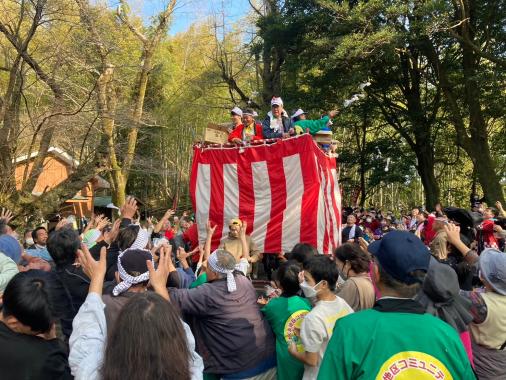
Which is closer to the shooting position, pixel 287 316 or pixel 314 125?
pixel 287 316

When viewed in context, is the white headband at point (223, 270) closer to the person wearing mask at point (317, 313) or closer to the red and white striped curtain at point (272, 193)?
the person wearing mask at point (317, 313)

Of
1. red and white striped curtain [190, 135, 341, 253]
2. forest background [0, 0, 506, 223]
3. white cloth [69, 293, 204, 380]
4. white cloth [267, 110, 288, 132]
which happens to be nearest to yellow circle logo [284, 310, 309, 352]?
white cloth [69, 293, 204, 380]

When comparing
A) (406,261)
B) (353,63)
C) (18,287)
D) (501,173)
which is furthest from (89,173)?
(501,173)

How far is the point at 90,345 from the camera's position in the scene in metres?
1.94

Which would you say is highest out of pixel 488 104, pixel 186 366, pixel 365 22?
pixel 365 22

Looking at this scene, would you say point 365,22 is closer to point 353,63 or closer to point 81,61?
point 353,63

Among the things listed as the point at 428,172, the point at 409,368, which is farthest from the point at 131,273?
the point at 428,172

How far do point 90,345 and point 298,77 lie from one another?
56.3 ft

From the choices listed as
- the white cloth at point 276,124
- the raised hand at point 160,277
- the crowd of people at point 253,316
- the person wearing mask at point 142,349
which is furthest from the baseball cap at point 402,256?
the white cloth at point 276,124

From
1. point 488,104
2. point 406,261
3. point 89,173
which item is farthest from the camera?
point 488,104

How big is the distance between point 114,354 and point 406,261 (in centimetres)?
114

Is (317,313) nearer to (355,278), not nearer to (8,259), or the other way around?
(355,278)

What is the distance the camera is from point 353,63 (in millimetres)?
14688

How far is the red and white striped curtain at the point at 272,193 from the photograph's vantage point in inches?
259
